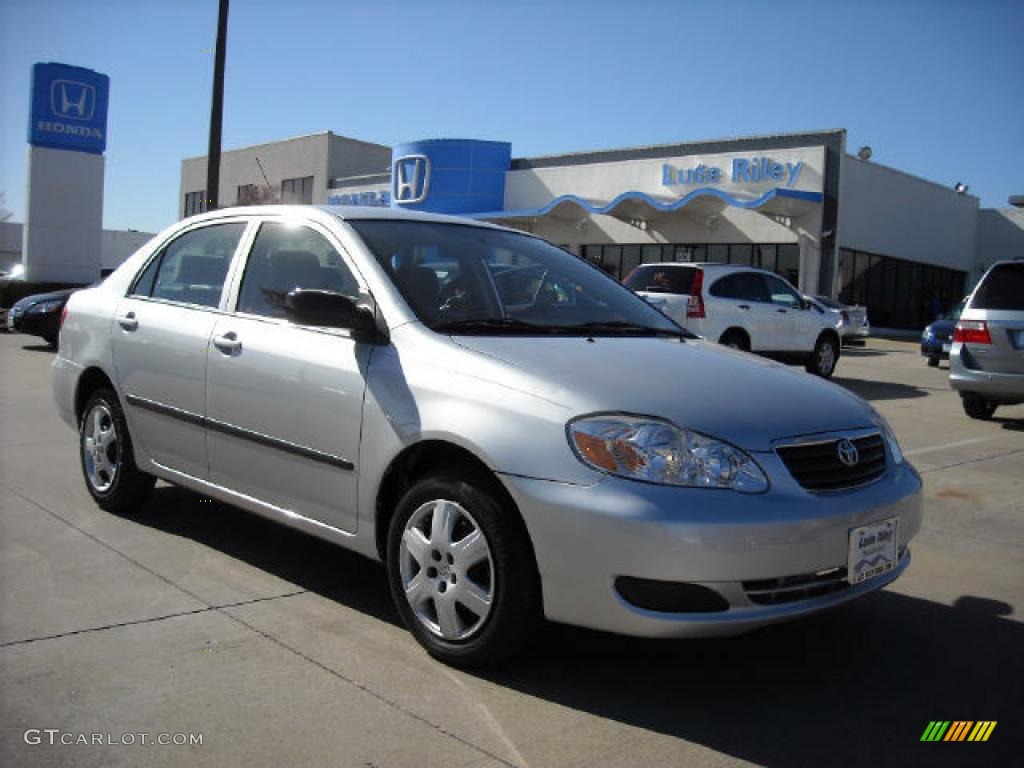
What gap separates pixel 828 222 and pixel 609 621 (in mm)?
28919

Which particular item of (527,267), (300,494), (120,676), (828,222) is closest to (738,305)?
(527,267)

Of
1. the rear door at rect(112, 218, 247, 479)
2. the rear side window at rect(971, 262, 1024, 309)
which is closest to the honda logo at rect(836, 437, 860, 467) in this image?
the rear door at rect(112, 218, 247, 479)

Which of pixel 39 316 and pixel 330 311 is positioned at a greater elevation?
pixel 330 311

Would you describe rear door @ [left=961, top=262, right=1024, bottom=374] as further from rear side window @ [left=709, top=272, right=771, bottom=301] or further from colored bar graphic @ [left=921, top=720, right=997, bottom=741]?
colored bar graphic @ [left=921, top=720, right=997, bottom=741]

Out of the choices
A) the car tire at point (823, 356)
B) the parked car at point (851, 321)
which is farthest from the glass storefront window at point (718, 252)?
the car tire at point (823, 356)

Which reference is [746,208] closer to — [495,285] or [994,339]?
[994,339]

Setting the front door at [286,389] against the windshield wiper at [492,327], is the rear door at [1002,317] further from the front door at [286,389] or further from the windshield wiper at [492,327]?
the front door at [286,389]

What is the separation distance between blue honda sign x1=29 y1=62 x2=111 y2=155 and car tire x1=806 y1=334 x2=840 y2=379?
1655 cm

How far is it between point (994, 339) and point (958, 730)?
25.1 ft

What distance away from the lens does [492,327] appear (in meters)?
3.91

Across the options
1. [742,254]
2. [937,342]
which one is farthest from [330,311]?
[742,254]

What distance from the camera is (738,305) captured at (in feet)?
44.7

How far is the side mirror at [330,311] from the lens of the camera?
3736mm

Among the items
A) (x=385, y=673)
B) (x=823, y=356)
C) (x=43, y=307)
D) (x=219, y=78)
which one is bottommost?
(x=385, y=673)
